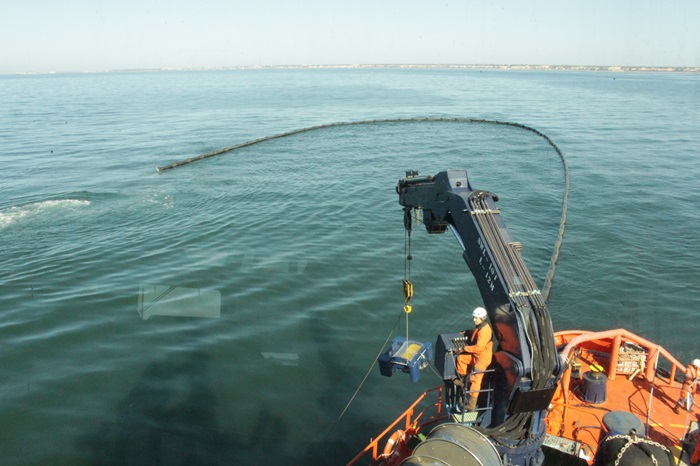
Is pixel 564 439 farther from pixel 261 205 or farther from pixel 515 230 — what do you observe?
pixel 261 205

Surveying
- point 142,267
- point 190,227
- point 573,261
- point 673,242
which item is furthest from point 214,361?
point 673,242

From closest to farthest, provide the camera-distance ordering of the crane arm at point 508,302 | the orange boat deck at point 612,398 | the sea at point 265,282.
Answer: the crane arm at point 508,302 < the orange boat deck at point 612,398 < the sea at point 265,282

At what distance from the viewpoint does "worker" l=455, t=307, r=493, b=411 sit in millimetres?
7594

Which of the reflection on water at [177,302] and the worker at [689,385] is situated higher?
the worker at [689,385]

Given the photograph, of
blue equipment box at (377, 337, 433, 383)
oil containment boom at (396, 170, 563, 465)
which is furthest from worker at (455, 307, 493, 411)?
blue equipment box at (377, 337, 433, 383)

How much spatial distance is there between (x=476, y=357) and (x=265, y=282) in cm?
1257

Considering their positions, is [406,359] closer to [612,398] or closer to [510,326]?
[510,326]

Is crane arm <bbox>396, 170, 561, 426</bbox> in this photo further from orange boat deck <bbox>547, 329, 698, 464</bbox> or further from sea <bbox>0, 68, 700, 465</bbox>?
sea <bbox>0, 68, 700, 465</bbox>

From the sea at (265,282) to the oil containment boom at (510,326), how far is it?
5012 millimetres

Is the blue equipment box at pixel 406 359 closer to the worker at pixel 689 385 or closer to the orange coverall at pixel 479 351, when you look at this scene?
→ the orange coverall at pixel 479 351

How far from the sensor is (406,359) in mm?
9062

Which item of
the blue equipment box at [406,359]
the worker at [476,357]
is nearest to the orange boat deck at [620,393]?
the worker at [476,357]

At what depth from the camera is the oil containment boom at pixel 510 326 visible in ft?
22.0

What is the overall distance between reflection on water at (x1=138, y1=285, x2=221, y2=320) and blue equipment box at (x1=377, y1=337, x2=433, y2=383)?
9.22 metres
